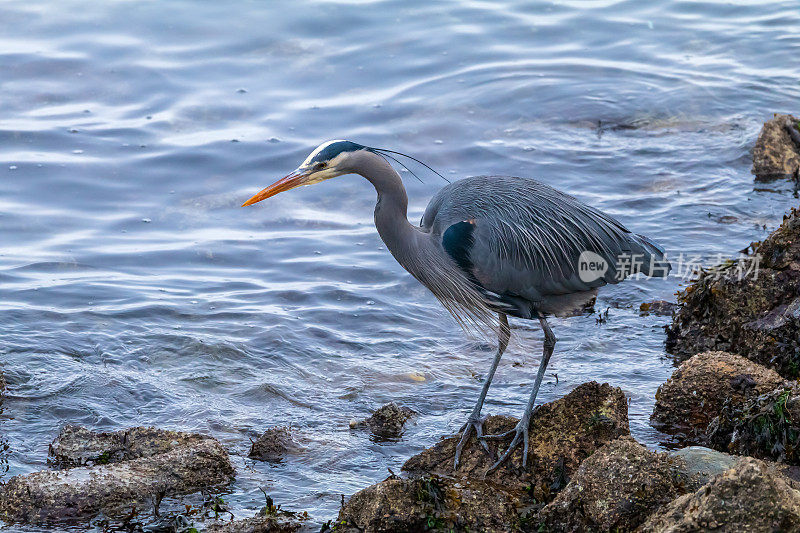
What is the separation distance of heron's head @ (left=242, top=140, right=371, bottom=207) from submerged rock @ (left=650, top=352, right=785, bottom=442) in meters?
2.39

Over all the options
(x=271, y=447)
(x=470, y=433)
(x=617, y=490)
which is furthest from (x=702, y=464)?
(x=271, y=447)

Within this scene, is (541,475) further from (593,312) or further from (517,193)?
A: (593,312)

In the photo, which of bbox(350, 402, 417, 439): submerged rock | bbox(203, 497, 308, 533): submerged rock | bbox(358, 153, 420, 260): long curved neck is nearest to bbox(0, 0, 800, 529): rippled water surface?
bbox(350, 402, 417, 439): submerged rock

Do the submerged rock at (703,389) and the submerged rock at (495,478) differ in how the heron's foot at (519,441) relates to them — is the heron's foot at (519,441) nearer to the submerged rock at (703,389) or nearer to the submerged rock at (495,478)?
the submerged rock at (495,478)

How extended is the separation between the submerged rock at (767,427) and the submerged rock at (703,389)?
0.73 ft

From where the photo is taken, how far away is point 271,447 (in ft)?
19.3

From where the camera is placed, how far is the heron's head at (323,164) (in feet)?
17.9

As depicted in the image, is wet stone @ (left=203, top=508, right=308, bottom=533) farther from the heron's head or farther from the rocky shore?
the heron's head

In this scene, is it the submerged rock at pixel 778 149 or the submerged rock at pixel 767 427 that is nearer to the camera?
the submerged rock at pixel 767 427

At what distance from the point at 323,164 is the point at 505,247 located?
1.20 m

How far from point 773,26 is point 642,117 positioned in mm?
4681

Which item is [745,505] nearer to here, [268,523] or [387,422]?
[268,523]

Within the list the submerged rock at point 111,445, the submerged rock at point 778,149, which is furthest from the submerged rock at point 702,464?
the submerged rock at point 778,149

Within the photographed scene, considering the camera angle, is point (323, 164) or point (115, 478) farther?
point (323, 164)
